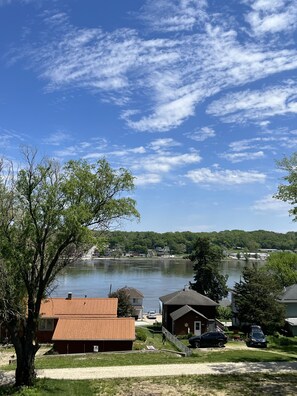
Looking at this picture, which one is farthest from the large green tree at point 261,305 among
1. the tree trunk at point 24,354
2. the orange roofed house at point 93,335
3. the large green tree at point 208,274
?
the tree trunk at point 24,354

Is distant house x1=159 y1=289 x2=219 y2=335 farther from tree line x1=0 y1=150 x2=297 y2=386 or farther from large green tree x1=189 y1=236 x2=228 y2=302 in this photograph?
tree line x1=0 y1=150 x2=297 y2=386

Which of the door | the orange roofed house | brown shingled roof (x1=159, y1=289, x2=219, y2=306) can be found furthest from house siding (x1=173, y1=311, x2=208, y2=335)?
the orange roofed house

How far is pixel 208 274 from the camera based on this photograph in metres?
64.8

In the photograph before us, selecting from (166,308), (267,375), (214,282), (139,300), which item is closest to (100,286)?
(139,300)

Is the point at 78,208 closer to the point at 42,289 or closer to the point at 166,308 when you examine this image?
the point at 42,289

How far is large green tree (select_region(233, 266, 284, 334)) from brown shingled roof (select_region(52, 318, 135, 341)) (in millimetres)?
13843

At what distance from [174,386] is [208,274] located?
48.7 metres

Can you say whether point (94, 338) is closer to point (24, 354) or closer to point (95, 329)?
point (95, 329)

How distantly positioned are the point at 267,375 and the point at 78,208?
38.2 feet

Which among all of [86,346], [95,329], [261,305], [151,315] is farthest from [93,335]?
[151,315]

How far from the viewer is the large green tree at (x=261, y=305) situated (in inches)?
1615

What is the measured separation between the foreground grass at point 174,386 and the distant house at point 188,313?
88.3ft

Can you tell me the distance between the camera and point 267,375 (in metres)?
19.1

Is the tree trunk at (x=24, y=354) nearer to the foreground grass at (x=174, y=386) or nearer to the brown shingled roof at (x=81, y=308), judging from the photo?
the foreground grass at (x=174, y=386)
